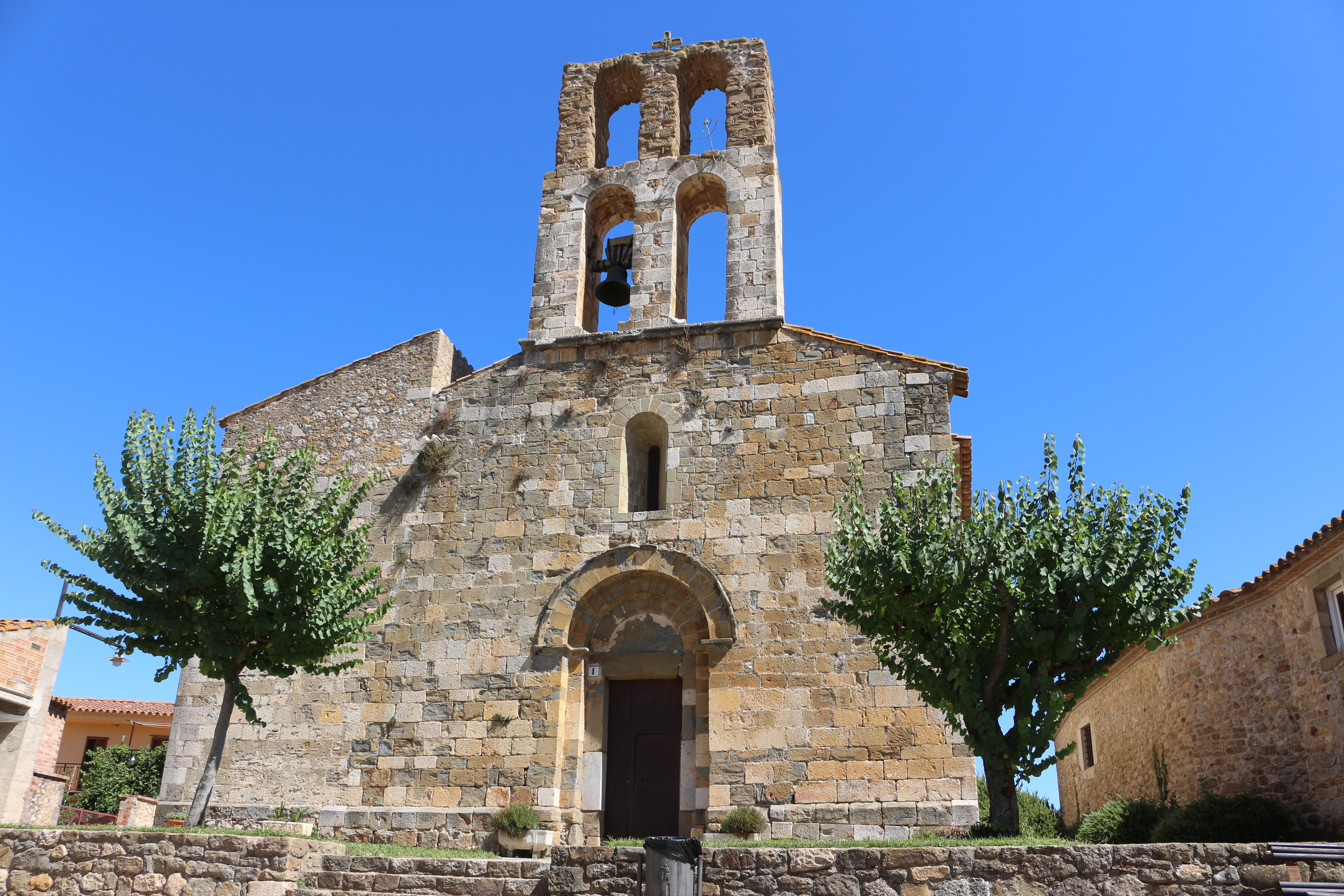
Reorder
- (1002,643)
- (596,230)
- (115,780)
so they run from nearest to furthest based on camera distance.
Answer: (1002,643), (596,230), (115,780)

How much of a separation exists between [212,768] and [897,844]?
24.4 ft

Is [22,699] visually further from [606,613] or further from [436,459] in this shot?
[606,613]

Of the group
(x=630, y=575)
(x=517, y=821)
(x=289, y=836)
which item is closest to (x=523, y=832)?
(x=517, y=821)

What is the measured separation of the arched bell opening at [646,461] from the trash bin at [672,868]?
6.12 metres

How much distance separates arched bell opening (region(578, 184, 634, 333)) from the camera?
15.9 m

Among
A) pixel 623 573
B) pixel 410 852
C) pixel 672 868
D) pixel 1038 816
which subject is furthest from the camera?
pixel 1038 816

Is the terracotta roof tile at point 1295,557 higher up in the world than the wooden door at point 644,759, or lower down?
higher up

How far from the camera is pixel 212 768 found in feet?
37.1

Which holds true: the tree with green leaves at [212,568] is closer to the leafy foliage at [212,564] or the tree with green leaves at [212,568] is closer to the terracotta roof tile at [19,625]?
the leafy foliage at [212,564]

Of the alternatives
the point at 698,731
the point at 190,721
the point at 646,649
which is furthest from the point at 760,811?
the point at 190,721

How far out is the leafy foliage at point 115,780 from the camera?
2542 cm

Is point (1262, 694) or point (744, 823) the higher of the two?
point (1262, 694)

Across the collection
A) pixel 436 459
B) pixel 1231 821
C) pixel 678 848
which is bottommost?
pixel 678 848

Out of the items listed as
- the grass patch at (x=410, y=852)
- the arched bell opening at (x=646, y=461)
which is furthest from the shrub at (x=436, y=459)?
the grass patch at (x=410, y=852)
